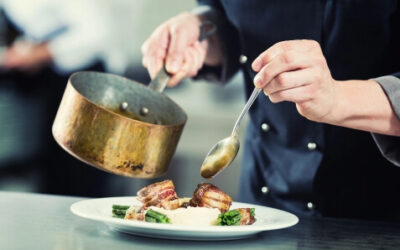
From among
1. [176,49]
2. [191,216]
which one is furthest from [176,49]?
[191,216]

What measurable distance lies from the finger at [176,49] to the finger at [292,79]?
1.86ft

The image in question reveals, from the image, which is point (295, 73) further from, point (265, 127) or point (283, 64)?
point (265, 127)

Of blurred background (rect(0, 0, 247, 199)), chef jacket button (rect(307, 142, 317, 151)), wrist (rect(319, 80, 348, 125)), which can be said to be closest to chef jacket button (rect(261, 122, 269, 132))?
chef jacket button (rect(307, 142, 317, 151))

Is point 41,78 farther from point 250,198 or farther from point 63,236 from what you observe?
point 63,236

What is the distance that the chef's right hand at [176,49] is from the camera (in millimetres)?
1817

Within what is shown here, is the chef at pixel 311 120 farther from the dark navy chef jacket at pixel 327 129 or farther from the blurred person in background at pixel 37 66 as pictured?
the blurred person in background at pixel 37 66

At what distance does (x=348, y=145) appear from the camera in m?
1.81

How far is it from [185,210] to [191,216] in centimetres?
2

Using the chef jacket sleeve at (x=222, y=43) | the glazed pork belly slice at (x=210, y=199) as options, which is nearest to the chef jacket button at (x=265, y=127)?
the chef jacket sleeve at (x=222, y=43)

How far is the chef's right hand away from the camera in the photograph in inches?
71.6

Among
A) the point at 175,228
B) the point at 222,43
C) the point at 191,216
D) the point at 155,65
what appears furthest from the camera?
the point at 222,43

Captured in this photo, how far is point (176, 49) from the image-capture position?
1855mm

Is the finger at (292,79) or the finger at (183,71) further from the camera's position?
the finger at (183,71)

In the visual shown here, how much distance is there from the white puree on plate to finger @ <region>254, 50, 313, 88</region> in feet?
0.87
